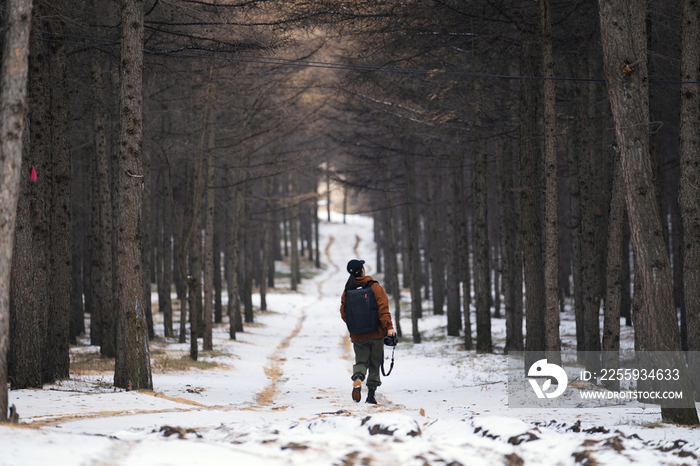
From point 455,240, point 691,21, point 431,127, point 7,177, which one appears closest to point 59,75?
point 7,177

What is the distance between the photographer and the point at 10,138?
208 inches

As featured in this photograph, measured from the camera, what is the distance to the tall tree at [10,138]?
16.9ft

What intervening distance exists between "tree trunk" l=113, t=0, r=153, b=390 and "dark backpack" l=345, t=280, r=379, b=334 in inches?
139

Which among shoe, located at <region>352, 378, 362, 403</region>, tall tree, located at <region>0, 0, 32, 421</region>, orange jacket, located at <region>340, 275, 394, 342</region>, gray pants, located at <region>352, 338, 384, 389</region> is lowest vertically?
shoe, located at <region>352, 378, 362, 403</region>

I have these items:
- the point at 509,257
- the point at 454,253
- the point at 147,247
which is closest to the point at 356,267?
the point at 509,257

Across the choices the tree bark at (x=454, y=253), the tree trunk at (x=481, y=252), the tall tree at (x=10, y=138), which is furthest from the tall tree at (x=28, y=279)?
the tree bark at (x=454, y=253)

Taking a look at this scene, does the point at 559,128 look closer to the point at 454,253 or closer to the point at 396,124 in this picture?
the point at 396,124

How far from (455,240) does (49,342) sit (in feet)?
55.0

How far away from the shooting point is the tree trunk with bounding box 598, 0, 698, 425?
6785 millimetres

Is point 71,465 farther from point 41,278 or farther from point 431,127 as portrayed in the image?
point 431,127

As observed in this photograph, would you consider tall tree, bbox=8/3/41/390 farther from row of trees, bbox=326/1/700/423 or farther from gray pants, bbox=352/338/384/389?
row of trees, bbox=326/1/700/423

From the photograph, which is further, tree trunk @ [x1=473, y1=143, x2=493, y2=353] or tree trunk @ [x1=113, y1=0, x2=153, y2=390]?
tree trunk @ [x1=473, y1=143, x2=493, y2=353]

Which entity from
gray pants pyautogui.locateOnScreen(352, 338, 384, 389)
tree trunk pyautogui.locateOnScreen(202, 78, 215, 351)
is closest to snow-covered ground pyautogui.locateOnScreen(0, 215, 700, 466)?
gray pants pyautogui.locateOnScreen(352, 338, 384, 389)

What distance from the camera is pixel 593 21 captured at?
11.7m
